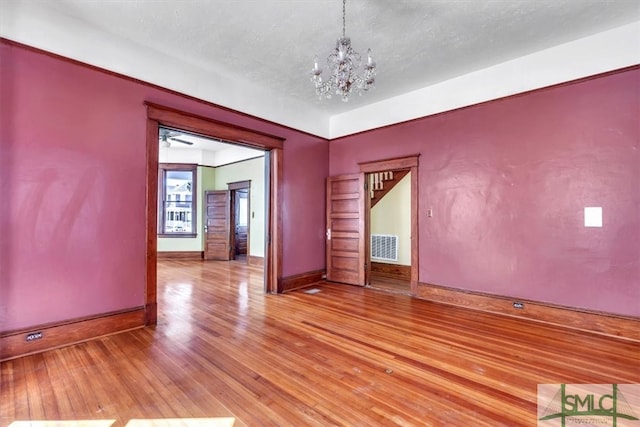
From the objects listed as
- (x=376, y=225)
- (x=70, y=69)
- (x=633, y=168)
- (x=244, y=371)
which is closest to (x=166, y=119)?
(x=70, y=69)

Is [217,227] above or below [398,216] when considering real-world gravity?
below

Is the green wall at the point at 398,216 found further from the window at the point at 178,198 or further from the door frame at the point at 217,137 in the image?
the window at the point at 178,198

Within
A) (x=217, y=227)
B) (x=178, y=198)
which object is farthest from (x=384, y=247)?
(x=178, y=198)

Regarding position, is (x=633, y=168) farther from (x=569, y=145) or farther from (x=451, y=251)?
(x=451, y=251)

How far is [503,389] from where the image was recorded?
218cm

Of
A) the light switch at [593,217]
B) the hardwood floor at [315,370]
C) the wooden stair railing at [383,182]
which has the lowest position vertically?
the hardwood floor at [315,370]

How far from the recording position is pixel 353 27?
128 inches

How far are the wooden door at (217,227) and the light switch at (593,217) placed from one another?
314 inches

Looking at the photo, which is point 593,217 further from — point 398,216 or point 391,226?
point 391,226

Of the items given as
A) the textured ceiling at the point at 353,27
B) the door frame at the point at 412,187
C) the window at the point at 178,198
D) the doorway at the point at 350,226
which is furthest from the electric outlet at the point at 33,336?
the window at the point at 178,198

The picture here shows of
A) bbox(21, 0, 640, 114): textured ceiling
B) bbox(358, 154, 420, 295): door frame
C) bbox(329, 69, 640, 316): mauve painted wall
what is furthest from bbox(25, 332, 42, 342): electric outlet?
bbox(329, 69, 640, 316): mauve painted wall

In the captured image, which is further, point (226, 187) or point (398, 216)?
point (226, 187)

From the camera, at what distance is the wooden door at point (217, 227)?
28.9 ft

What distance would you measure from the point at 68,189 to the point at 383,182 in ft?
18.0
